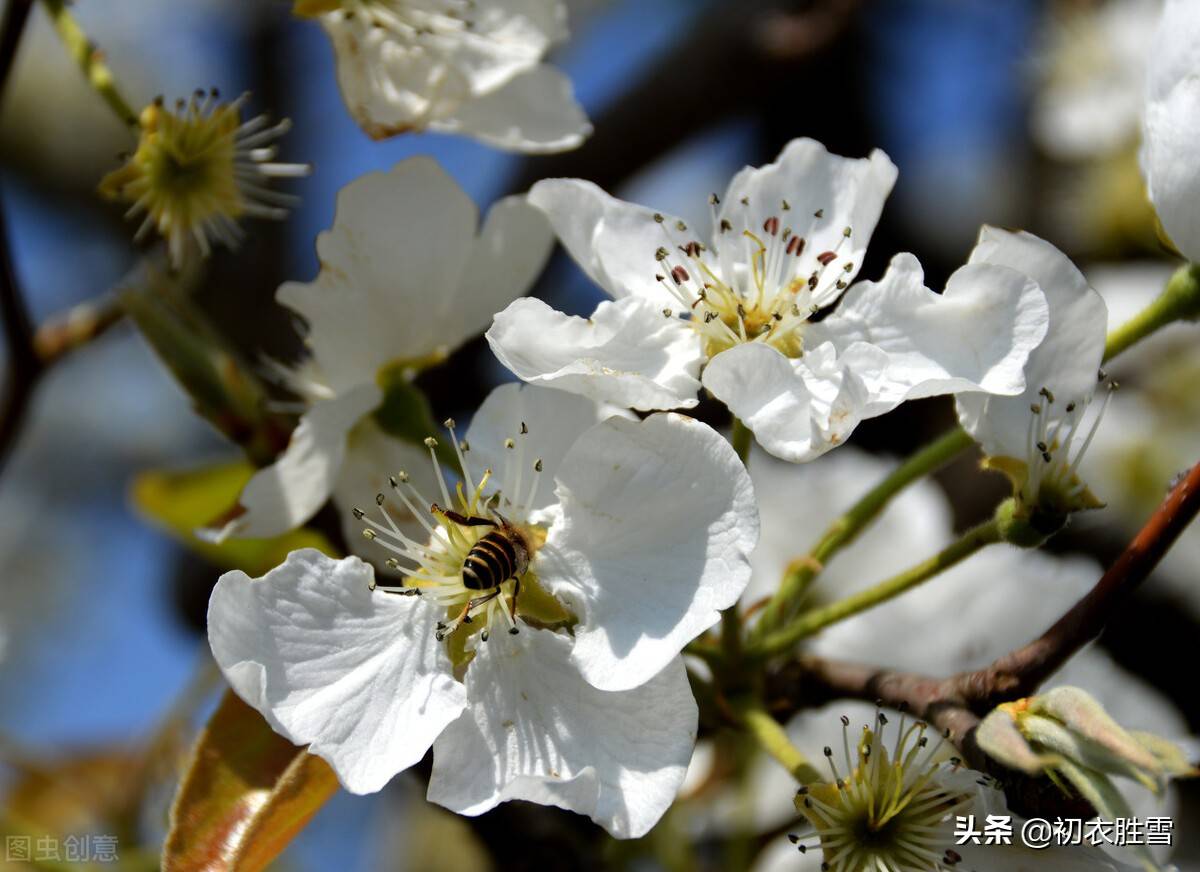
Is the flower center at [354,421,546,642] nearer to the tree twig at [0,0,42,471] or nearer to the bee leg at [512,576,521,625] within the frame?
the bee leg at [512,576,521,625]

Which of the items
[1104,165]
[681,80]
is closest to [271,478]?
[681,80]

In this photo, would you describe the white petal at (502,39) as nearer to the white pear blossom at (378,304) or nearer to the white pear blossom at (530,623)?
the white pear blossom at (378,304)

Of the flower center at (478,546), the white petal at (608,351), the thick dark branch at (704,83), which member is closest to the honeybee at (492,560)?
the flower center at (478,546)

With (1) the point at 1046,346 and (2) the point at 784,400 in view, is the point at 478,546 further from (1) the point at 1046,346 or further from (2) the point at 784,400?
(1) the point at 1046,346

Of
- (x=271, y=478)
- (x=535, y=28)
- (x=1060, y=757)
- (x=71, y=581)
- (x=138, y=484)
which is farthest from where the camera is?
(x=71, y=581)

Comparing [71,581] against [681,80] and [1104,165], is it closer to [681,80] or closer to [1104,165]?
[681,80]
